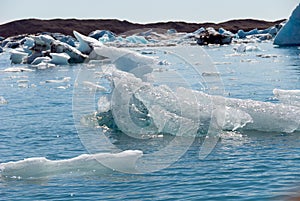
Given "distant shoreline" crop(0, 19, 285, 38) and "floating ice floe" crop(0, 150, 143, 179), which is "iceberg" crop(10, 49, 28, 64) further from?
"distant shoreline" crop(0, 19, 285, 38)

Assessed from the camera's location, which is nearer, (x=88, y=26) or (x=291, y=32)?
(x=291, y=32)

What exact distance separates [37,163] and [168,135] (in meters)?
2.96

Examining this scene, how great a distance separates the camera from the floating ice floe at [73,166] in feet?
24.3

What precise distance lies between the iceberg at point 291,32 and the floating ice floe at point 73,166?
33.1 meters

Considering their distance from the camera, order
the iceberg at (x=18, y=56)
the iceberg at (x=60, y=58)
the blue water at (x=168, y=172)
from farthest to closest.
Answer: the iceberg at (x=18, y=56), the iceberg at (x=60, y=58), the blue water at (x=168, y=172)

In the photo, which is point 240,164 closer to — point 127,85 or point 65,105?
point 127,85

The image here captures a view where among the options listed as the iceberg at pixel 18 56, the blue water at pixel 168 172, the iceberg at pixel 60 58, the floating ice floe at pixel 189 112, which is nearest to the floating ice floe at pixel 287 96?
the floating ice floe at pixel 189 112

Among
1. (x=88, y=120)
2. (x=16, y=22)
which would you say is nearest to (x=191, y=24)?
(x=16, y=22)

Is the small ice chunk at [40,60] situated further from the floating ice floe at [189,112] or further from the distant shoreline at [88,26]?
the distant shoreline at [88,26]

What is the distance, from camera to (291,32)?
135 feet

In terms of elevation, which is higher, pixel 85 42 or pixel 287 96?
pixel 287 96

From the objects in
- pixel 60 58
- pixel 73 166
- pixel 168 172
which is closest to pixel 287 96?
pixel 168 172

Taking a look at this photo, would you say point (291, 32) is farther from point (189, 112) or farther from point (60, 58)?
point (189, 112)

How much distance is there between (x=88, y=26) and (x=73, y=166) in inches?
4404
